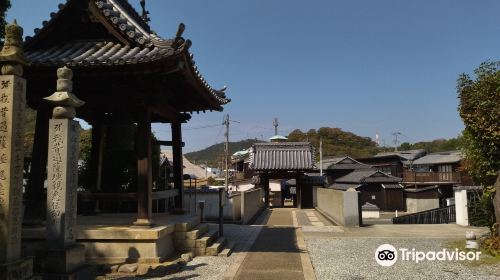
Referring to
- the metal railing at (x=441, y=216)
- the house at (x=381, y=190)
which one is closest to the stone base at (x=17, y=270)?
the metal railing at (x=441, y=216)

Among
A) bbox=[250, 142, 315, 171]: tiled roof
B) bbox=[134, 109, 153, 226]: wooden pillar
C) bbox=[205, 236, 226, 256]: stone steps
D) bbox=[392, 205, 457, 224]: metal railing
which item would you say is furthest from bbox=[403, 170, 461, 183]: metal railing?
bbox=[134, 109, 153, 226]: wooden pillar

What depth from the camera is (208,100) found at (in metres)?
10.8

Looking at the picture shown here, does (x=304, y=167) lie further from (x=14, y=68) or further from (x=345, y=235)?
(x=14, y=68)

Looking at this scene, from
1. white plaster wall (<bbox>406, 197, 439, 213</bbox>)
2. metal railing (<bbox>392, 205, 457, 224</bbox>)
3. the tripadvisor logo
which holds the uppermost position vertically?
the tripadvisor logo

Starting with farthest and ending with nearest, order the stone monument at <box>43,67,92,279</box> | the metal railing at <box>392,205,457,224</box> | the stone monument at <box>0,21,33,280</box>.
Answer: the metal railing at <box>392,205,457,224</box>
the stone monument at <box>43,67,92,279</box>
the stone monument at <box>0,21,33,280</box>

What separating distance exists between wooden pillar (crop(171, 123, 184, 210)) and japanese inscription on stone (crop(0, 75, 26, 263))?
6205 mm

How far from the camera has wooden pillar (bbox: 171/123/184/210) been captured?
1153 cm

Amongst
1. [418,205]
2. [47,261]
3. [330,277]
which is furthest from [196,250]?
[418,205]

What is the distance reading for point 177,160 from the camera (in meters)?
11.6

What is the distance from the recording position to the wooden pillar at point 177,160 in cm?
1153

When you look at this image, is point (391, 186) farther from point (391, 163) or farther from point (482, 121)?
point (482, 121)

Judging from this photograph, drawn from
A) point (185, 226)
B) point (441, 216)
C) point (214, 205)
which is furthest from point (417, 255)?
point (441, 216)

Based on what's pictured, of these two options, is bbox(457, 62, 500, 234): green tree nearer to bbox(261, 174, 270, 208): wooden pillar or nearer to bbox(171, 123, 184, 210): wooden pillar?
bbox(171, 123, 184, 210): wooden pillar

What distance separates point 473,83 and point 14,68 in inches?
405
